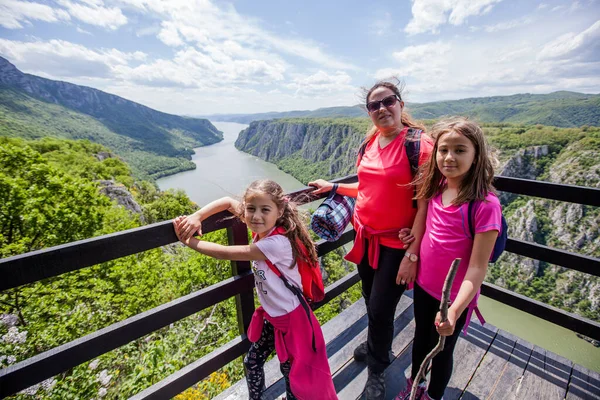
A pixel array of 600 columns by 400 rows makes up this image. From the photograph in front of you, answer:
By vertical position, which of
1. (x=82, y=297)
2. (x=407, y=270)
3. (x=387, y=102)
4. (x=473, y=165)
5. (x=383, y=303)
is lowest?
(x=82, y=297)

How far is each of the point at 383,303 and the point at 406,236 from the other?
1.47 ft

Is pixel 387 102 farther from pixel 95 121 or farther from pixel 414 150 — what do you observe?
pixel 95 121

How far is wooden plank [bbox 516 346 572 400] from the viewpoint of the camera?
1.94m

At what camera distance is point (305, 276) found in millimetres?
1622

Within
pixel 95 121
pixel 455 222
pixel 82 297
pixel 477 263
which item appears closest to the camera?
pixel 477 263

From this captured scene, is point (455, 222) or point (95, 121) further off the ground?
point (455, 222)

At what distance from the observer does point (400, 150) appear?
1632 millimetres

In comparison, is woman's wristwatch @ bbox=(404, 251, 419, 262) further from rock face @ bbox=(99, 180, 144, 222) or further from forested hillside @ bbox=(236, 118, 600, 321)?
rock face @ bbox=(99, 180, 144, 222)

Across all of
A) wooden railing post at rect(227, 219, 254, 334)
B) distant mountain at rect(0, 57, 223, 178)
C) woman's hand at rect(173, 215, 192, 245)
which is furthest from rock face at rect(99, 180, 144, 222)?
distant mountain at rect(0, 57, 223, 178)

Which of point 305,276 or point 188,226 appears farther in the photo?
point 305,276

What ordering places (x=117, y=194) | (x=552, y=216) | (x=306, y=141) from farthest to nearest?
(x=306, y=141)
(x=552, y=216)
(x=117, y=194)

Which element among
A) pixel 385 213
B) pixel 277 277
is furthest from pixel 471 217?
pixel 277 277

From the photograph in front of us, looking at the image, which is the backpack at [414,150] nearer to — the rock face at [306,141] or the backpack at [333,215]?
the backpack at [333,215]

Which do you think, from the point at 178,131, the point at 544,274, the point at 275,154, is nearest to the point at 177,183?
the point at 275,154
